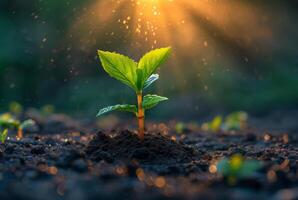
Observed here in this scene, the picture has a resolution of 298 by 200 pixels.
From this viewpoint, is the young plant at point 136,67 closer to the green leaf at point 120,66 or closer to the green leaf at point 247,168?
the green leaf at point 120,66

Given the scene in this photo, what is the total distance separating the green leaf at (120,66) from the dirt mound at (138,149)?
0.37 metres

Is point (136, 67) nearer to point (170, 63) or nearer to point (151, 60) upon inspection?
point (151, 60)

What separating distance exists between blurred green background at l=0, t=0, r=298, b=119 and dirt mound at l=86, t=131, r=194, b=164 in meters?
5.72

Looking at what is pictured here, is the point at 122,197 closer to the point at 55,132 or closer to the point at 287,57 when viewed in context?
the point at 55,132

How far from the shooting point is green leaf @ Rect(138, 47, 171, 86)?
9.89 ft

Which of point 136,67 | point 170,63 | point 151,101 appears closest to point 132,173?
point 151,101

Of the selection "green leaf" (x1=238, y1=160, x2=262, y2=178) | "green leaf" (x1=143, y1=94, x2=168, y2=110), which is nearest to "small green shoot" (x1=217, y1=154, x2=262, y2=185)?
"green leaf" (x1=238, y1=160, x2=262, y2=178)

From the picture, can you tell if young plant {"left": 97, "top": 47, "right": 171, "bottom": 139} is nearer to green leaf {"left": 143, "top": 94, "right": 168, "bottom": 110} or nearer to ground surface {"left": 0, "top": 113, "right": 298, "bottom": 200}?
green leaf {"left": 143, "top": 94, "right": 168, "bottom": 110}

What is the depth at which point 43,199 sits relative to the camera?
195 centimetres

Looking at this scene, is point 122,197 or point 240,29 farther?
point 240,29

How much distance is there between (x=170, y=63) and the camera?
11.2 meters

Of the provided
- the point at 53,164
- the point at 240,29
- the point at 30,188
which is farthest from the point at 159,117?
the point at 30,188

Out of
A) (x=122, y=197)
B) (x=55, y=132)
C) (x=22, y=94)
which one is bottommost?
(x=122, y=197)

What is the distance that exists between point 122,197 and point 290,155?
1.68 meters
